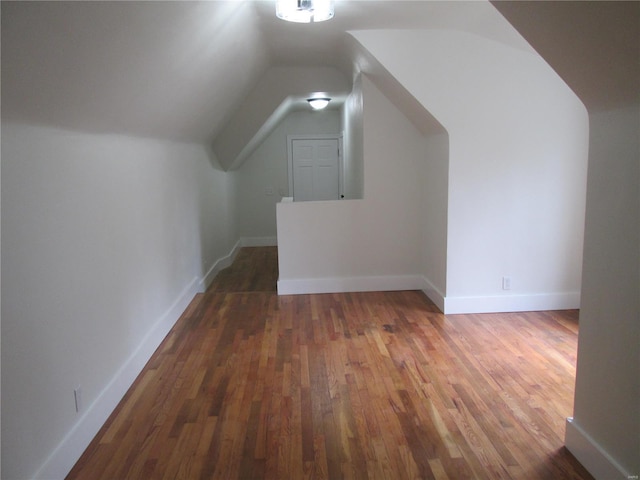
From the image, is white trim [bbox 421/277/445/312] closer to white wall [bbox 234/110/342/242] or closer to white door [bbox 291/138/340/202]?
white door [bbox 291/138/340/202]

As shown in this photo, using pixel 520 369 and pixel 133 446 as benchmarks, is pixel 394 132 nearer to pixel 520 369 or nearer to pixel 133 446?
pixel 520 369

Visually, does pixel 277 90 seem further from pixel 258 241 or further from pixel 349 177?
pixel 258 241

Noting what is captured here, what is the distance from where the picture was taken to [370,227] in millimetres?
5098

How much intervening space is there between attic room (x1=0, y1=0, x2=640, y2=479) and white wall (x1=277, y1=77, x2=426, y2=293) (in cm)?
2

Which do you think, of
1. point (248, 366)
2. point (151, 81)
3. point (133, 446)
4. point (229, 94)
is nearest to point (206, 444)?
point (133, 446)

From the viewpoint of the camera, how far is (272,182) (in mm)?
8469

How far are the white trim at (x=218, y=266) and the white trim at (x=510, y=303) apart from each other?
8.97ft

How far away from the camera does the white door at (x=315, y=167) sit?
843cm

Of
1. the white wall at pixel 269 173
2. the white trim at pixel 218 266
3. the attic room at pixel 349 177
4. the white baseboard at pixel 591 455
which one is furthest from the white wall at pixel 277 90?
the white baseboard at pixel 591 455

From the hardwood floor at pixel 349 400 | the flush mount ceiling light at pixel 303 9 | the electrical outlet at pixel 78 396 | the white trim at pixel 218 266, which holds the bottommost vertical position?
the hardwood floor at pixel 349 400

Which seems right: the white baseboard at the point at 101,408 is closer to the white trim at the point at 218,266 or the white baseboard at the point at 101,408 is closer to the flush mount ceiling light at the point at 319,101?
the white trim at the point at 218,266

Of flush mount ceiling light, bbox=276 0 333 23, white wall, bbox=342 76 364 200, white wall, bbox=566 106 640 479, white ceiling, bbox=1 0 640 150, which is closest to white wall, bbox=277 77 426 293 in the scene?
white wall, bbox=342 76 364 200

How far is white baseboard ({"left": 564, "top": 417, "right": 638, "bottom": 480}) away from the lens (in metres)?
1.97

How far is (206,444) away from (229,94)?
11.2ft
